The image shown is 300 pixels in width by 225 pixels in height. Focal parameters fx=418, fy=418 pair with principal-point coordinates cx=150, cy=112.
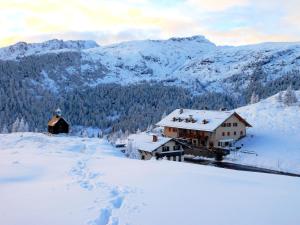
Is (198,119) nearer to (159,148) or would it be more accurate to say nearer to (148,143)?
(148,143)

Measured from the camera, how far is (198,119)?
256 ft

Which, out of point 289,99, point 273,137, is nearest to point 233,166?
point 273,137

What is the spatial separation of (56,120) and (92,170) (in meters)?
47.6

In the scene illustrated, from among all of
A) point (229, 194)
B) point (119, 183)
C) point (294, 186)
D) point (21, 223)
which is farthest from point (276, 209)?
point (21, 223)

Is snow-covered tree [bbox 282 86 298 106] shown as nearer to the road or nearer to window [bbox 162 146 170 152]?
the road

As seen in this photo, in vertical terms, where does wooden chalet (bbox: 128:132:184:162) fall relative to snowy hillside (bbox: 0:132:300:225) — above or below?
below

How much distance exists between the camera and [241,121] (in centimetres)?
7631

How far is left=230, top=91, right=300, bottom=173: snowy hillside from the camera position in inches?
2461

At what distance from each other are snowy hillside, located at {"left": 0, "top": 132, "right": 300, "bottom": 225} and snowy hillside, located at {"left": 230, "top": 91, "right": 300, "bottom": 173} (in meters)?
39.2

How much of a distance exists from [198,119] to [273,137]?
546 inches

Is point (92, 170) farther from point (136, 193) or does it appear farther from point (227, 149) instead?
point (227, 149)

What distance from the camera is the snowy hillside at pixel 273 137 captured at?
62500 mm

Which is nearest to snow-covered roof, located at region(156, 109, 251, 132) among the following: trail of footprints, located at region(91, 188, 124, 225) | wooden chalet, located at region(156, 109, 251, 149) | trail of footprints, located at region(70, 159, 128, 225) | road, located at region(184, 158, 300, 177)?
wooden chalet, located at region(156, 109, 251, 149)

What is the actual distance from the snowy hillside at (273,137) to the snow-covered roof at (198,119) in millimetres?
4768
